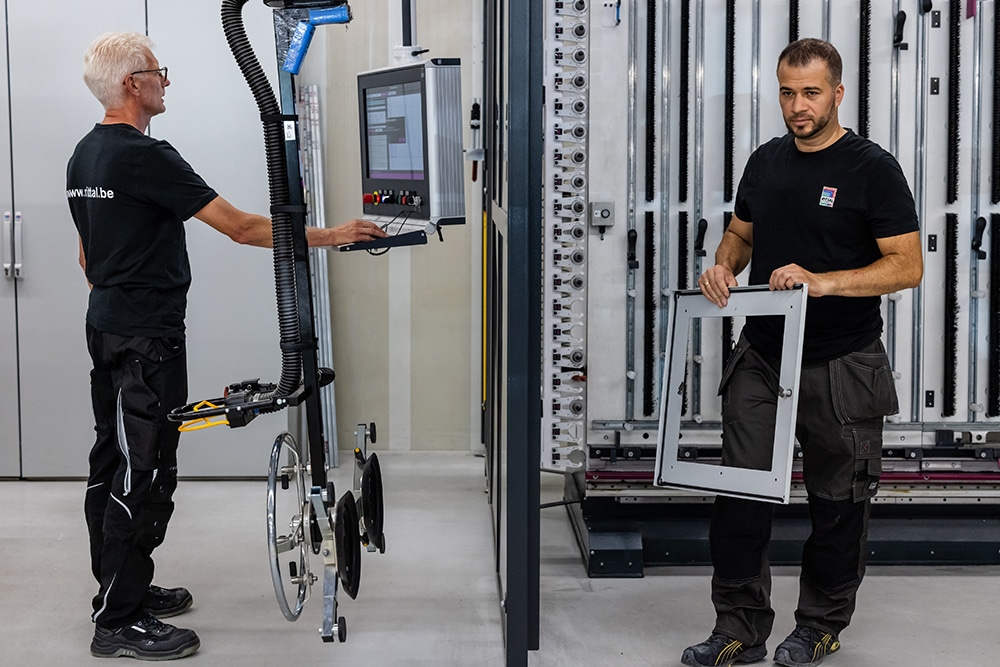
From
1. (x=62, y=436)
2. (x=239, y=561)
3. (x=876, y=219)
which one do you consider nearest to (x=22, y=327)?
(x=62, y=436)

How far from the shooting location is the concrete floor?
3.16 metres

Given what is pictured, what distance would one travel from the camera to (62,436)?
5156mm

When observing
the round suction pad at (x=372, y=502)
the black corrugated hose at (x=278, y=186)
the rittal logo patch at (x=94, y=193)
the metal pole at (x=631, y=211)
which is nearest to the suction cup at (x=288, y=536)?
the black corrugated hose at (x=278, y=186)

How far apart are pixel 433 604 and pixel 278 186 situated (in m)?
1.64

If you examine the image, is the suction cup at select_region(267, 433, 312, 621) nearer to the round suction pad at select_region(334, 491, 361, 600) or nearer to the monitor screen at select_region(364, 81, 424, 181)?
the round suction pad at select_region(334, 491, 361, 600)

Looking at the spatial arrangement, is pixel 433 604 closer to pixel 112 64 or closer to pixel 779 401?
pixel 779 401

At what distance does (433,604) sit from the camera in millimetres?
3570

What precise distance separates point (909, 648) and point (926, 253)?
60.5 inches

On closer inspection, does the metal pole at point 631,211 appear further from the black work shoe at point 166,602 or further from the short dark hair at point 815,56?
the black work shoe at point 166,602

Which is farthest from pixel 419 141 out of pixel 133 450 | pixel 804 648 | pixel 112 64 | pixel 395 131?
pixel 804 648

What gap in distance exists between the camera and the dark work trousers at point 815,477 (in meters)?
2.92

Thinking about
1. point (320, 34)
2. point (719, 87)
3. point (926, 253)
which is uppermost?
point (320, 34)

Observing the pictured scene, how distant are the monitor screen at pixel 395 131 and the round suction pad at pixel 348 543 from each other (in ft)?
3.50

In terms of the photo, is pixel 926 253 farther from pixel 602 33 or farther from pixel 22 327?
pixel 22 327
